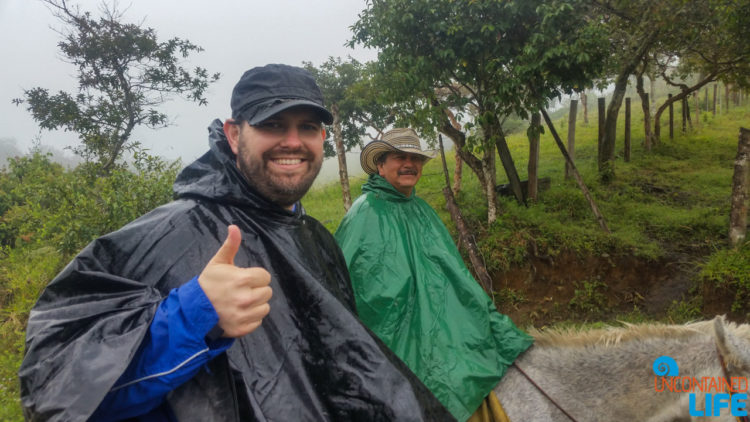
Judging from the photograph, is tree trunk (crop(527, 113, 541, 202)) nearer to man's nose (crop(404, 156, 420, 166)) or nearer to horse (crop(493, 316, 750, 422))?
man's nose (crop(404, 156, 420, 166))

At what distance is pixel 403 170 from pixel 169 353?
2257mm

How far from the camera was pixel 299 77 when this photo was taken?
1.50 metres

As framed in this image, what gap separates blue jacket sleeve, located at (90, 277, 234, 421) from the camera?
0.92 metres

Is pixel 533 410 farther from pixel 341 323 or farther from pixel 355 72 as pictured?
pixel 355 72

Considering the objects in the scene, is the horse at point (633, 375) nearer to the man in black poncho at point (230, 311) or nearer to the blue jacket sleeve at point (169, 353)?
the man in black poncho at point (230, 311)

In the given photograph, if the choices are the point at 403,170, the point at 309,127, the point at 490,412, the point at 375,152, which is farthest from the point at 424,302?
the point at 309,127

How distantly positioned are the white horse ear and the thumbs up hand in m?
1.95

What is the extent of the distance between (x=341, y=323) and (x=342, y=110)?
11.9m

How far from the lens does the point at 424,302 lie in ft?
8.04

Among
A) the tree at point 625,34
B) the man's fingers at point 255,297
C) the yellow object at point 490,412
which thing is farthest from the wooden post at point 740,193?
the man's fingers at point 255,297

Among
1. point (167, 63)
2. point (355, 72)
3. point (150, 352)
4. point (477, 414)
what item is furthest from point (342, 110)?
point (150, 352)

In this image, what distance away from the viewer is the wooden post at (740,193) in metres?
4.97

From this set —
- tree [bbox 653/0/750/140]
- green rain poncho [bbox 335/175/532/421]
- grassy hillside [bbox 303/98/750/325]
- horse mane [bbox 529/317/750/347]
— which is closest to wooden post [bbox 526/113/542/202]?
grassy hillside [bbox 303/98/750/325]

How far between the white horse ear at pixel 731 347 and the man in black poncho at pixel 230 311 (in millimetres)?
1306
